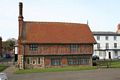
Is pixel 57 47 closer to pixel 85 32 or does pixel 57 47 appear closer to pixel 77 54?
pixel 77 54

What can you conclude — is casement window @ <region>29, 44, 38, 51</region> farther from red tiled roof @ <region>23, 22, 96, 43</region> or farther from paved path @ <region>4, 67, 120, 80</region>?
paved path @ <region>4, 67, 120, 80</region>

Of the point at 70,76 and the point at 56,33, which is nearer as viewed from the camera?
the point at 70,76

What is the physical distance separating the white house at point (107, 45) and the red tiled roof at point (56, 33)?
28348mm

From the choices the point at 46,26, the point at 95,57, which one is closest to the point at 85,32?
the point at 46,26

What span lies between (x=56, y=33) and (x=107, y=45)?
36.4 metres

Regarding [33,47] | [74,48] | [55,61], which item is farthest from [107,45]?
[33,47]


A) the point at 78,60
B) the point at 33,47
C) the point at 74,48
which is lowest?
the point at 78,60

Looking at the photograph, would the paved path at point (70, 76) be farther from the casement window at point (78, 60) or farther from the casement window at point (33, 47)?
the casement window at point (78, 60)

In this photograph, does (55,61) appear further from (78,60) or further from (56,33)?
(56,33)

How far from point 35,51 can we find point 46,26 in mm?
7590

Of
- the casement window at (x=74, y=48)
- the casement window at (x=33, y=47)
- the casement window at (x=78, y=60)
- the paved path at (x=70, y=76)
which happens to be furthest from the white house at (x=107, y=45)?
the paved path at (x=70, y=76)

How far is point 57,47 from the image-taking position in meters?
62.3

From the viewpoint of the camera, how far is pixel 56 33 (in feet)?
214

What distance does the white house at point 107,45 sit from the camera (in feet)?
316
